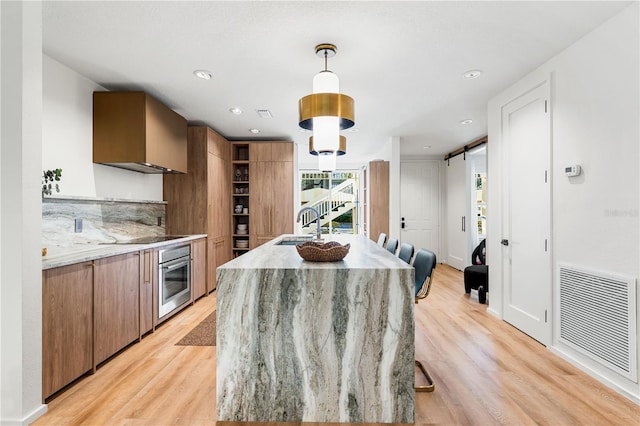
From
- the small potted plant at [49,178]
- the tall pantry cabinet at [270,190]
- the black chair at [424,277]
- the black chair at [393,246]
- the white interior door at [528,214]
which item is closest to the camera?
the black chair at [424,277]

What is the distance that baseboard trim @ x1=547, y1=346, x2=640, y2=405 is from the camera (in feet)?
6.82

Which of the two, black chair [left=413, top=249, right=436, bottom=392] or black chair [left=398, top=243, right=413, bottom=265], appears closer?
black chair [left=413, top=249, right=436, bottom=392]

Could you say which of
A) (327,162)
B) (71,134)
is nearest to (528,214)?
(327,162)

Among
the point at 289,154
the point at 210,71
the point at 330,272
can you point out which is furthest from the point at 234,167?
the point at 330,272

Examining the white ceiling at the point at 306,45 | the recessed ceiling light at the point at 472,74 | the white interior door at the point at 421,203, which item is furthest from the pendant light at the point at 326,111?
the white interior door at the point at 421,203

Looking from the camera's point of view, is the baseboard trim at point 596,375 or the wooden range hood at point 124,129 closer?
the baseboard trim at point 596,375

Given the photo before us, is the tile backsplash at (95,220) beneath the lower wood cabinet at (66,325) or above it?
above

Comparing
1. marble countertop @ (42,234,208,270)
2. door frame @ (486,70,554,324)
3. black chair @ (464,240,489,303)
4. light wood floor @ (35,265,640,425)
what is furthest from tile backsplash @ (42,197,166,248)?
black chair @ (464,240,489,303)

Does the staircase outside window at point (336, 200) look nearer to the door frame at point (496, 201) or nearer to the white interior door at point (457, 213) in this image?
the white interior door at point (457, 213)

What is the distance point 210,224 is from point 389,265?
3.44 metres

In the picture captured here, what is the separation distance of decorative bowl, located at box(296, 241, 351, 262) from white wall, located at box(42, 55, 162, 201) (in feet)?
7.63

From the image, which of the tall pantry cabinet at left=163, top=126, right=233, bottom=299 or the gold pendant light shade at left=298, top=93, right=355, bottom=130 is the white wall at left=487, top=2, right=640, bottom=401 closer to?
the gold pendant light shade at left=298, top=93, right=355, bottom=130

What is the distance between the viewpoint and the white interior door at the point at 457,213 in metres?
6.57

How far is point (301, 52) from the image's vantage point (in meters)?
2.69
